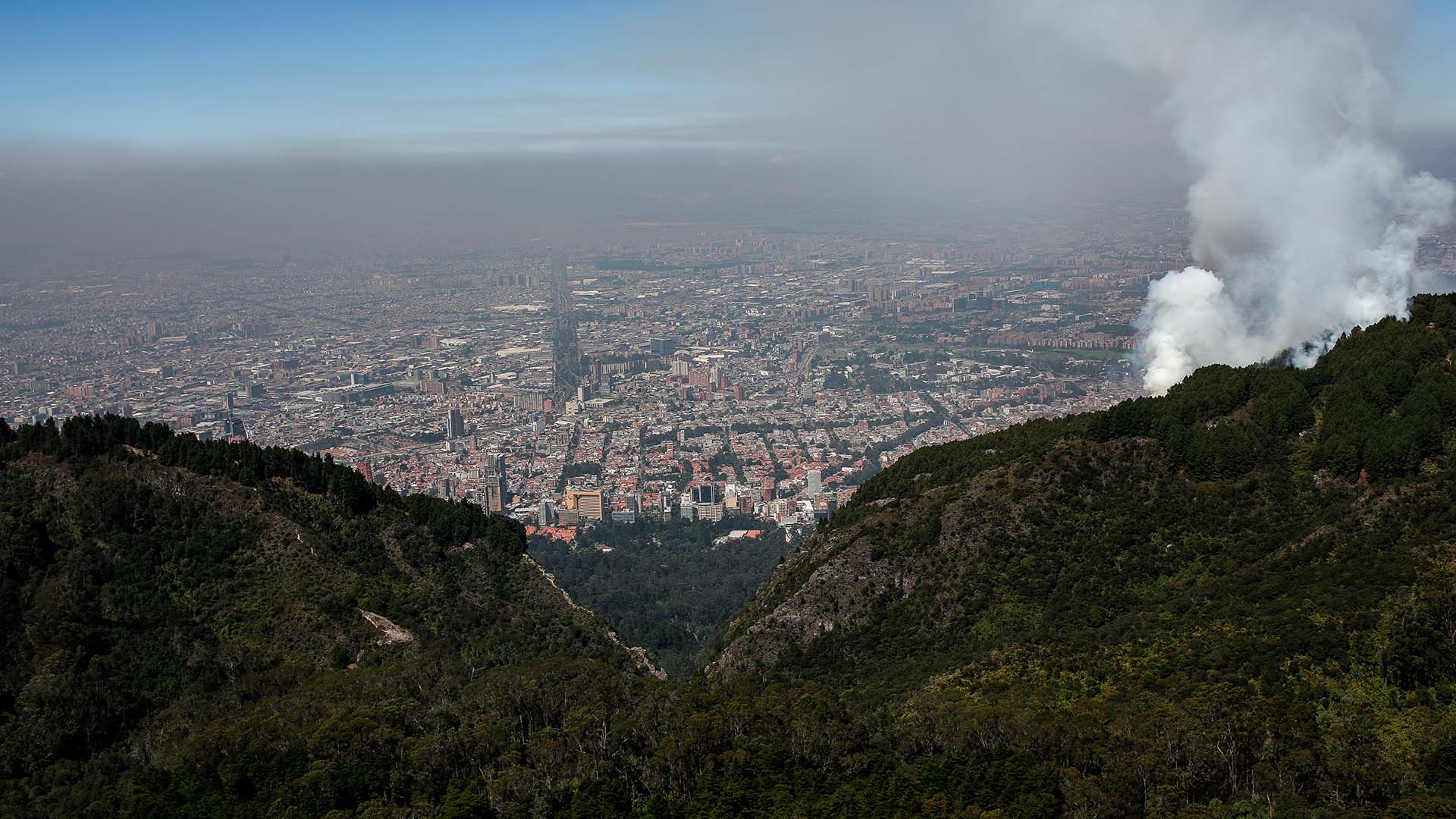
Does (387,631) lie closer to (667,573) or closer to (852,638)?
(852,638)

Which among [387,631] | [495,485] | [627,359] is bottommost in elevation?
[495,485]

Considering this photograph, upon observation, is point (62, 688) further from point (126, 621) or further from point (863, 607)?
point (863, 607)

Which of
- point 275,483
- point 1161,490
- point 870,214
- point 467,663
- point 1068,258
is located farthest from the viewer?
point 870,214

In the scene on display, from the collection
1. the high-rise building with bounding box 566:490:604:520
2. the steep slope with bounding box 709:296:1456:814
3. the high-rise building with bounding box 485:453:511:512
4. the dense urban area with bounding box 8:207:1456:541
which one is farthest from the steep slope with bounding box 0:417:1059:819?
the dense urban area with bounding box 8:207:1456:541

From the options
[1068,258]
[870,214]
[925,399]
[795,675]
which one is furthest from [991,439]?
[870,214]

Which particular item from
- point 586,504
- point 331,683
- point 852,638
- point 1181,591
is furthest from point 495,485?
point 1181,591
